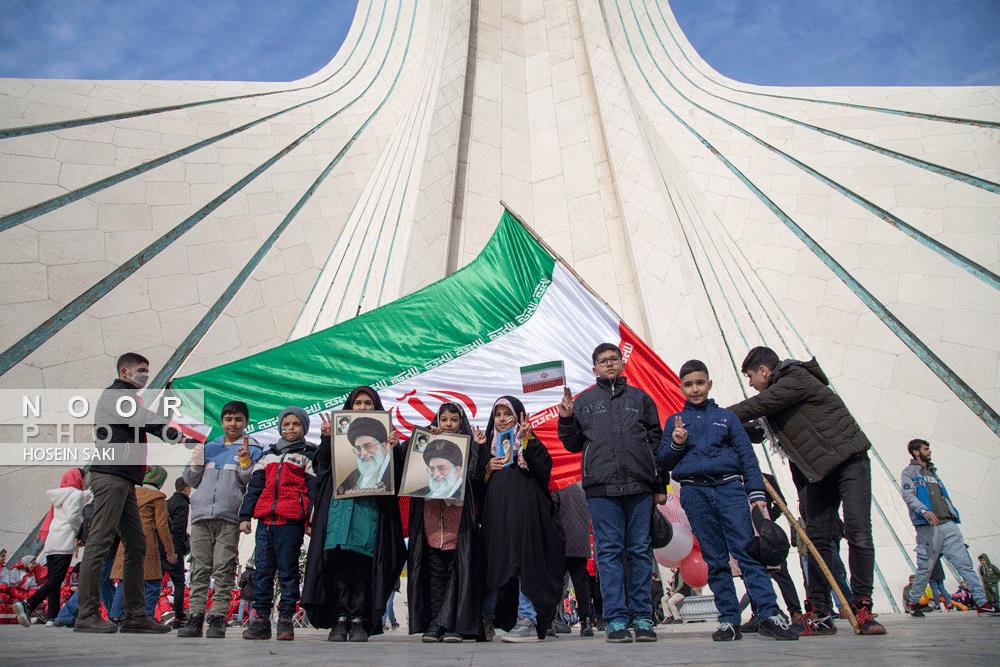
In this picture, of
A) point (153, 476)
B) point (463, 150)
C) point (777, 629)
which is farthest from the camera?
point (463, 150)

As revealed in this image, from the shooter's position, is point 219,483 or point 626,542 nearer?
point 626,542

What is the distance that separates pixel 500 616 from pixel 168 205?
18.6 feet

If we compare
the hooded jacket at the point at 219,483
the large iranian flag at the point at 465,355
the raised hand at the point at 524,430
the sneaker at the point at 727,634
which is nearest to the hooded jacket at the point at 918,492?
the large iranian flag at the point at 465,355

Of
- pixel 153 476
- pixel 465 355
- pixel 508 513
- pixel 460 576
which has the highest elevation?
pixel 465 355

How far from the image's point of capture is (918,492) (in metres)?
4.42

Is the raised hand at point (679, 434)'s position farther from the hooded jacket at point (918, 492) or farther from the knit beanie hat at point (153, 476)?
the knit beanie hat at point (153, 476)

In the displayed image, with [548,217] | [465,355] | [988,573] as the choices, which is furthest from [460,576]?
[548,217]

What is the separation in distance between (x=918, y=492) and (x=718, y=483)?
2.18 meters

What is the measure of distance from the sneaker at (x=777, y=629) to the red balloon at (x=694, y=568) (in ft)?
8.13

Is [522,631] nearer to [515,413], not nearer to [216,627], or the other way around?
[515,413]

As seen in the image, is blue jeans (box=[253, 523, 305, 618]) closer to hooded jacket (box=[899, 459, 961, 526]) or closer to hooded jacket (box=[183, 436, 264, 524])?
hooded jacket (box=[183, 436, 264, 524])

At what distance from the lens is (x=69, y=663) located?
1.47m

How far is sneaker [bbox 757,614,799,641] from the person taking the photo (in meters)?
2.61

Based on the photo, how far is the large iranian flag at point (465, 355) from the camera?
14.7 ft
